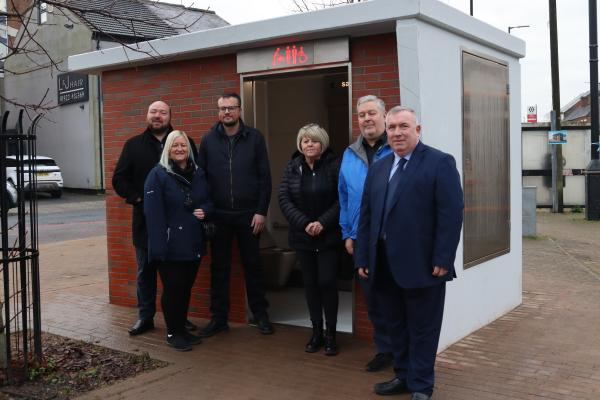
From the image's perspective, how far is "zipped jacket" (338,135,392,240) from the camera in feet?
16.4

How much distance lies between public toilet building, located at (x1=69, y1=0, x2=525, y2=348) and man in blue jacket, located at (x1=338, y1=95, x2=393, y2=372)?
1.11 ft

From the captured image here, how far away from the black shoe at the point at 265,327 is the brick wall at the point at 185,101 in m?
0.43

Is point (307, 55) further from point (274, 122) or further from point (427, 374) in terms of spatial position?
point (427, 374)

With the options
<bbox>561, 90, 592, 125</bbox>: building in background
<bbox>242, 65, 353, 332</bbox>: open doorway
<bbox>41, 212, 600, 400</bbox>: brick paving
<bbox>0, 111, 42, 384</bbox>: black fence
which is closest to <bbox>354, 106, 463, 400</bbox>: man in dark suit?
<bbox>41, 212, 600, 400</bbox>: brick paving

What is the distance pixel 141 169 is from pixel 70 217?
14.7 metres

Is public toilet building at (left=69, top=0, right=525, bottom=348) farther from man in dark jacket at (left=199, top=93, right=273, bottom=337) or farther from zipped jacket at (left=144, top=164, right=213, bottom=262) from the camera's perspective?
zipped jacket at (left=144, top=164, right=213, bottom=262)

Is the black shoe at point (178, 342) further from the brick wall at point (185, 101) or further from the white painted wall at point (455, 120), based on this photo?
the white painted wall at point (455, 120)

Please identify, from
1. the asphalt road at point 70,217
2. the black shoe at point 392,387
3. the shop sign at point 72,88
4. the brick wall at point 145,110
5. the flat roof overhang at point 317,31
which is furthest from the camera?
the shop sign at point 72,88

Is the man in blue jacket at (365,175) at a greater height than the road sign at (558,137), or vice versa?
the road sign at (558,137)

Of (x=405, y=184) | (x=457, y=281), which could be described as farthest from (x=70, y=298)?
(x=405, y=184)

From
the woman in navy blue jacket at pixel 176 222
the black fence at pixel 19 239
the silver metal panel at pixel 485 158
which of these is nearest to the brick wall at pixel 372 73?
the silver metal panel at pixel 485 158

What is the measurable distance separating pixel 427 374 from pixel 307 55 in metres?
2.89

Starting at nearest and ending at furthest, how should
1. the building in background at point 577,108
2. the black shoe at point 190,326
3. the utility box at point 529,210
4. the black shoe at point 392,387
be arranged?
the black shoe at point 392,387 < the black shoe at point 190,326 < the utility box at point 529,210 < the building in background at point 577,108

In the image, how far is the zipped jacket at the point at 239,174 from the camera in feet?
19.2
